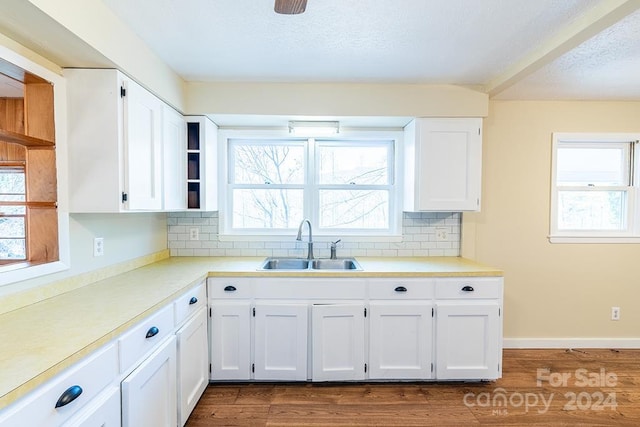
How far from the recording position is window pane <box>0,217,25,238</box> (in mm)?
1559

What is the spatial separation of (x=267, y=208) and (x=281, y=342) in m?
1.21

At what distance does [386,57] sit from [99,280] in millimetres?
2257

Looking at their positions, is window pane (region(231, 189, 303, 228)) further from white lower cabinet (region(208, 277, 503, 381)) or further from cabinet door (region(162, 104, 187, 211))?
white lower cabinet (region(208, 277, 503, 381))

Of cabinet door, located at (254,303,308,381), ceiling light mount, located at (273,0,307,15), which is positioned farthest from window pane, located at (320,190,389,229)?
ceiling light mount, located at (273,0,307,15)

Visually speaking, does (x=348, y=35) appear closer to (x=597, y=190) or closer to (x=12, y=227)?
(x=12, y=227)

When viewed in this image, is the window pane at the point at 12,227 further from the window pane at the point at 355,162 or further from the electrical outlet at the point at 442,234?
the electrical outlet at the point at 442,234

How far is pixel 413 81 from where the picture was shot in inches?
97.4

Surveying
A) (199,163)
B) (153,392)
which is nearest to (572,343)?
(153,392)

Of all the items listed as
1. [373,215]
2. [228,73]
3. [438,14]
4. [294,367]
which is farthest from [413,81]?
[294,367]

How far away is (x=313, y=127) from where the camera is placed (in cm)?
271

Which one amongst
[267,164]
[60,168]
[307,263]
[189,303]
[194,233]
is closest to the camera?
[60,168]

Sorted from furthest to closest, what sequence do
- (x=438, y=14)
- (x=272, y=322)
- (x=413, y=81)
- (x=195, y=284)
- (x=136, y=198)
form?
(x=413, y=81) < (x=272, y=322) < (x=195, y=284) < (x=136, y=198) < (x=438, y=14)

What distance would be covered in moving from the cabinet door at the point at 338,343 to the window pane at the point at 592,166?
2288mm

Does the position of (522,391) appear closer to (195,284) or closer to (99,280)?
(195,284)
